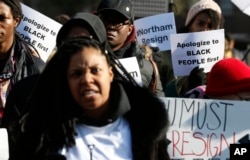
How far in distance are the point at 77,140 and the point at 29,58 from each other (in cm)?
141

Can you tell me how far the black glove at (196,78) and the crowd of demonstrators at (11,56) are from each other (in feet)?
4.22

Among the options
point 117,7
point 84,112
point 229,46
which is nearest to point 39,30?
point 117,7

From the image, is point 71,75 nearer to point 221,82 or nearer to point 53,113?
point 53,113

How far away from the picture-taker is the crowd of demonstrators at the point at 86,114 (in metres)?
4.61

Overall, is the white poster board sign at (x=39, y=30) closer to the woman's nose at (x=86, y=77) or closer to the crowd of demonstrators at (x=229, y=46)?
the crowd of demonstrators at (x=229, y=46)

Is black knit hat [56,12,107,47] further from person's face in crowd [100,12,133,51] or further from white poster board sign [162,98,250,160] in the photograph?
person's face in crowd [100,12,133,51]

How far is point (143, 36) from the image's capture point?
8.12 meters

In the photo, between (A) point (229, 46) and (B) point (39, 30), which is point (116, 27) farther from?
(A) point (229, 46)

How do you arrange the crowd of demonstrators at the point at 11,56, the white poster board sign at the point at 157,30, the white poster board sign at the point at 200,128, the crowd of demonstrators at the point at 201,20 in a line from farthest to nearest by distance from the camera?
1. the white poster board sign at the point at 157,30
2. the crowd of demonstrators at the point at 201,20
3. the crowd of demonstrators at the point at 11,56
4. the white poster board sign at the point at 200,128

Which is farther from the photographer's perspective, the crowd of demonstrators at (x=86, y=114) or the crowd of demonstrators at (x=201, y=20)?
the crowd of demonstrators at (x=201, y=20)

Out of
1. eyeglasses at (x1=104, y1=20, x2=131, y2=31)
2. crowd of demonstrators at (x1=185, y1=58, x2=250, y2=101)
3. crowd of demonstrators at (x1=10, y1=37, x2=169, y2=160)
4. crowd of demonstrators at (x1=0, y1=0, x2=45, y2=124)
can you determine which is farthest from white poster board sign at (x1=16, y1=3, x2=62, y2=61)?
crowd of demonstrators at (x1=10, y1=37, x2=169, y2=160)

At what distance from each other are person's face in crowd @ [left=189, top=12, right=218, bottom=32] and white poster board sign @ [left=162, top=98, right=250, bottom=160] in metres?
1.82

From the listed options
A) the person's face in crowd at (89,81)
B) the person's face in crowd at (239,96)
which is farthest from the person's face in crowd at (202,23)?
the person's face in crowd at (89,81)

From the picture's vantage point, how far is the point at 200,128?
227 inches
